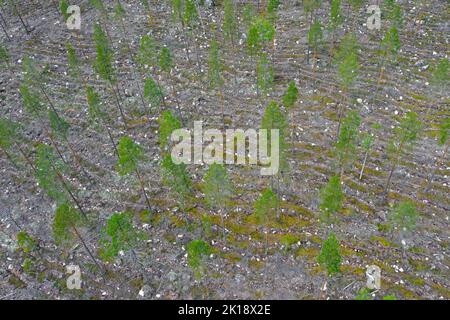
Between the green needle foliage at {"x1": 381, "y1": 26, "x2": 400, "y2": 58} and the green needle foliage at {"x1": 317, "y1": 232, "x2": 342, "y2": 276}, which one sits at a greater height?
the green needle foliage at {"x1": 381, "y1": 26, "x2": 400, "y2": 58}

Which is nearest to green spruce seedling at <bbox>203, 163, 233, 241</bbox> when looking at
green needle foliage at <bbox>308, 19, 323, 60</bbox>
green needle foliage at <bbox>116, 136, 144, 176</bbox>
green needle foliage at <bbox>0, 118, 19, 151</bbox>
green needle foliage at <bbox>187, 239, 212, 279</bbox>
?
green needle foliage at <bbox>187, 239, 212, 279</bbox>

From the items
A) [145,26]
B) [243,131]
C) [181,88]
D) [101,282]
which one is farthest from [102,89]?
[101,282]

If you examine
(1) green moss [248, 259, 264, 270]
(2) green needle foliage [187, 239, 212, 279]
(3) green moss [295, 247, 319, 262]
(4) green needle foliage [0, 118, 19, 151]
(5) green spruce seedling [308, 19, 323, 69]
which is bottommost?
(1) green moss [248, 259, 264, 270]

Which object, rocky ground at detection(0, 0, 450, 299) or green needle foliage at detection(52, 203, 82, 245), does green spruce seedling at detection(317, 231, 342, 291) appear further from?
green needle foliage at detection(52, 203, 82, 245)

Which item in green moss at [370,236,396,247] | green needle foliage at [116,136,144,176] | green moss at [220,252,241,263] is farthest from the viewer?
green moss at [220,252,241,263]

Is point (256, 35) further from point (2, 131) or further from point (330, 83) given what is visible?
point (2, 131)

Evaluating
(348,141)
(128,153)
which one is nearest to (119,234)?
(128,153)

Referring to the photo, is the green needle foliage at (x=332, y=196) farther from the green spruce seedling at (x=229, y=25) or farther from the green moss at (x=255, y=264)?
the green spruce seedling at (x=229, y=25)
